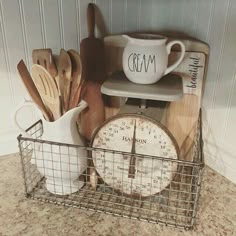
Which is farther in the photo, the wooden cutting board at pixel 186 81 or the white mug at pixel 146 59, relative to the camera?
the wooden cutting board at pixel 186 81

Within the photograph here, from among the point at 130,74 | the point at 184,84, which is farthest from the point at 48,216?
the point at 184,84

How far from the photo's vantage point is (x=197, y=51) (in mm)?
847

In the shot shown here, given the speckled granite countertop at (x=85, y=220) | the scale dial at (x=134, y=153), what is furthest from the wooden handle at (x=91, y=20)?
the speckled granite countertop at (x=85, y=220)

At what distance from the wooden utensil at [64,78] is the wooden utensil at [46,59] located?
0.02 m

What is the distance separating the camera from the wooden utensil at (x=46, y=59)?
0.79m

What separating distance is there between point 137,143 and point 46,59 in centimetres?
32

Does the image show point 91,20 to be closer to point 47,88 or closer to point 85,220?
point 47,88

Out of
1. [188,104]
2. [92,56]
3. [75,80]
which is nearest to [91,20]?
[92,56]

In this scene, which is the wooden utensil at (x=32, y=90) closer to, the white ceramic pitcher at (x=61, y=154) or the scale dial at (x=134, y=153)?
the white ceramic pitcher at (x=61, y=154)

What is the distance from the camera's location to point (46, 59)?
0.81 metres

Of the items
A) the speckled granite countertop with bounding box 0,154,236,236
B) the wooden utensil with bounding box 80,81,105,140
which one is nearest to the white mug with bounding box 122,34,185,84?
the wooden utensil with bounding box 80,81,105,140

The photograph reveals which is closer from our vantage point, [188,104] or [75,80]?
[75,80]

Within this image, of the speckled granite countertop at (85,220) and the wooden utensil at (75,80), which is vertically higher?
the wooden utensil at (75,80)

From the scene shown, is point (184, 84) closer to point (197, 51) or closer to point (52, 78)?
point (197, 51)
